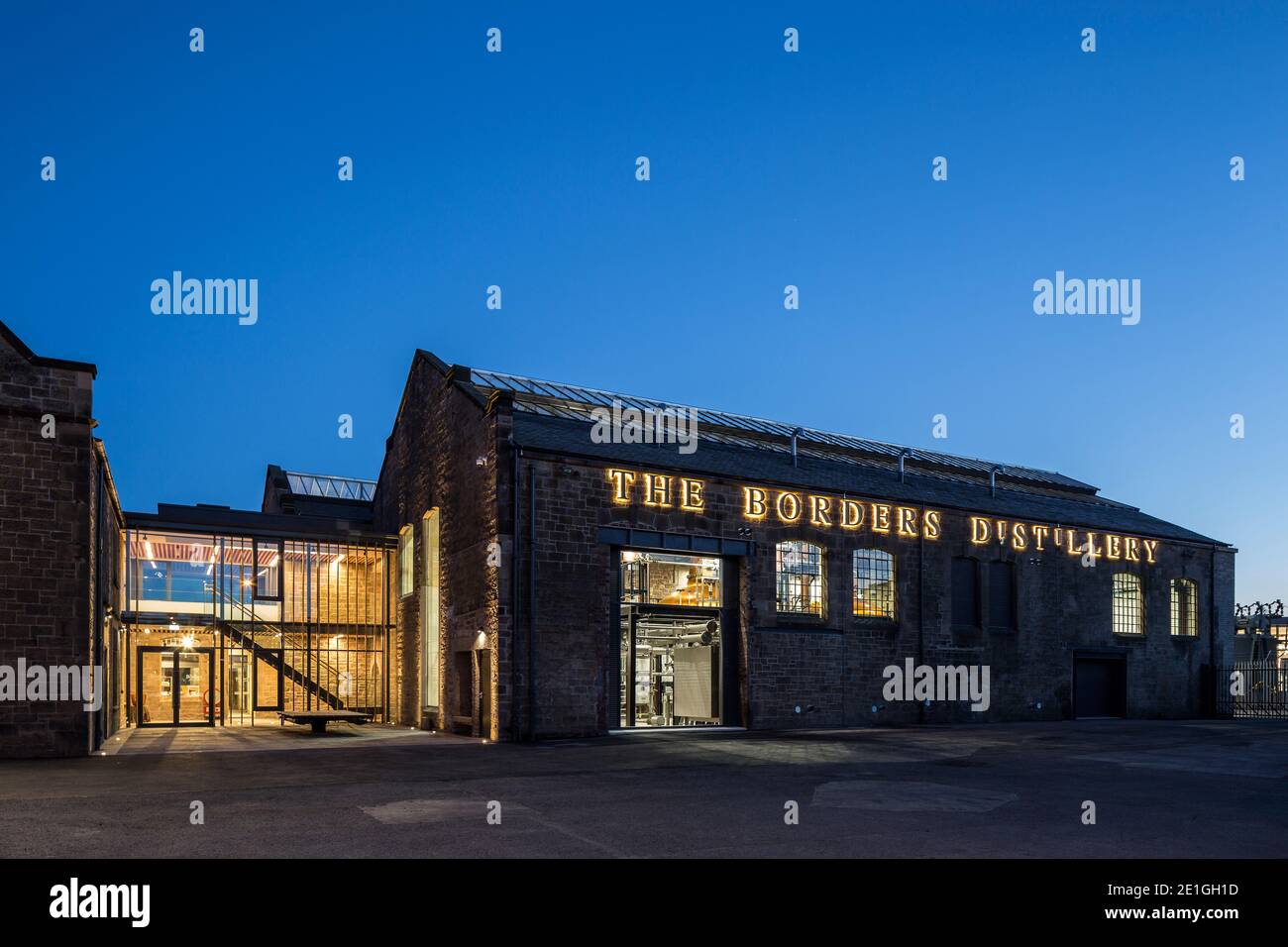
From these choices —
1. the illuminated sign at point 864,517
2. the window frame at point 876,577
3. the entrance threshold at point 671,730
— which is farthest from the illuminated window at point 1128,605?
the entrance threshold at point 671,730

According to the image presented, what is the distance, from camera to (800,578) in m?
25.8

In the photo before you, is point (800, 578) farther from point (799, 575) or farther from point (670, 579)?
point (670, 579)

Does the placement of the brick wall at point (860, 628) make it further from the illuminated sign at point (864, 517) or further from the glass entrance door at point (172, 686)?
the glass entrance door at point (172, 686)

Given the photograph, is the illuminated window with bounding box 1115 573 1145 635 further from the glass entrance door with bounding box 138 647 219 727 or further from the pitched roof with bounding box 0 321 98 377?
the pitched roof with bounding box 0 321 98 377

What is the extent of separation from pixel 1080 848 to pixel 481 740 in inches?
584

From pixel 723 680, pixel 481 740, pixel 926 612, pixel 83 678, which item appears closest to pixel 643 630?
pixel 723 680

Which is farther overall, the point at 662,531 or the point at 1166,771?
the point at 662,531

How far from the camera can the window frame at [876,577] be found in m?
26.8

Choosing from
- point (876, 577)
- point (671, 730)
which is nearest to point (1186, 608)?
point (876, 577)

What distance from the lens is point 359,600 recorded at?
30.1m

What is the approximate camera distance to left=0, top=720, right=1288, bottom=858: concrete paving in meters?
8.73

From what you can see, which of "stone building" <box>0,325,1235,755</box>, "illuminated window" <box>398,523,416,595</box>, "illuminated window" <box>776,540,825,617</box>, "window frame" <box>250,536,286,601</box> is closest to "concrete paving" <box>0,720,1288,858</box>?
"stone building" <box>0,325,1235,755</box>
